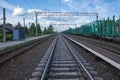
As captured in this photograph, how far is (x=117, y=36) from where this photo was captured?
2242 centimetres

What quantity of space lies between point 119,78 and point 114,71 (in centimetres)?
126

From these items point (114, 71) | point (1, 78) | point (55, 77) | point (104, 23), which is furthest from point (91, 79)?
point (104, 23)

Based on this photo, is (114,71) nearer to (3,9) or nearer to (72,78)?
(72,78)

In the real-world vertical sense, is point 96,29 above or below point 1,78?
above

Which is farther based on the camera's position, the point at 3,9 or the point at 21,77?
the point at 3,9

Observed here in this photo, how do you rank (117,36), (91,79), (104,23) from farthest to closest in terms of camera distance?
(104,23), (117,36), (91,79)

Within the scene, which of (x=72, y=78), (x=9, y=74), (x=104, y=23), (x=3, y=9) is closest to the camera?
(x=72, y=78)

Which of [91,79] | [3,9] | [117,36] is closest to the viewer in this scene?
[91,79]

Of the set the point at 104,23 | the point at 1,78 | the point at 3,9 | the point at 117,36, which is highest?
the point at 3,9

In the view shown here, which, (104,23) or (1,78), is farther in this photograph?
(104,23)

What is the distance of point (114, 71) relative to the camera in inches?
348

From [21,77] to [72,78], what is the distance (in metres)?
2.00

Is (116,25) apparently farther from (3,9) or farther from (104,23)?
(3,9)

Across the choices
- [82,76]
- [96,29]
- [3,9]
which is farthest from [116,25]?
[3,9]
